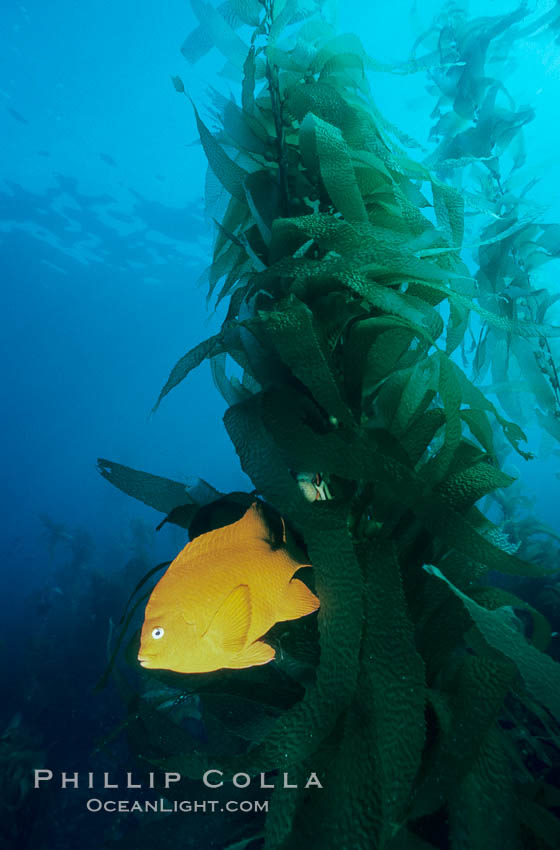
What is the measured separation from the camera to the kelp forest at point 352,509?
0.74m

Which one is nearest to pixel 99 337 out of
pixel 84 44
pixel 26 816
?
pixel 84 44

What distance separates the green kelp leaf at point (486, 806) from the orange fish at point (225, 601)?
1.41 feet

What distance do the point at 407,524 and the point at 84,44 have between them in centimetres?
2573

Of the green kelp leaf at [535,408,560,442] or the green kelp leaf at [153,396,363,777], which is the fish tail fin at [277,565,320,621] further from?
the green kelp leaf at [535,408,560,442]

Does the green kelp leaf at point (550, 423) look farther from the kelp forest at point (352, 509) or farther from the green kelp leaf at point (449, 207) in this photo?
the green kelp leaf at point (449, 207)

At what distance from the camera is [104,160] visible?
22.7 metres

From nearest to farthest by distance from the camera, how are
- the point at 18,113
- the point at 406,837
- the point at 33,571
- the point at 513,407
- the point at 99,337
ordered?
the point at 406,837 → the point at 513,407 → the point at 18,113 → the point at 33,571 → the point at 99,337

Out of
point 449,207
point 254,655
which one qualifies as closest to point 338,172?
point 449,207

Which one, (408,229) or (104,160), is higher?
(104,160)

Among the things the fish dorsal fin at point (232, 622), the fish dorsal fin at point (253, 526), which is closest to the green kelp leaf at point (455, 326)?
the fish dorsal fin at point (253, 526)

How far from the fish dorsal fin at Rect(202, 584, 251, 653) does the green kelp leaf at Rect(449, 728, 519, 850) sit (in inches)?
19.0

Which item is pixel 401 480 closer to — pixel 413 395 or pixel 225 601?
pixel 413 395

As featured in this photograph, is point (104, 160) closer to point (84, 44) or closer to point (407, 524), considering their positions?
point (84, 44)

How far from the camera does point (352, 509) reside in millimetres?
985
